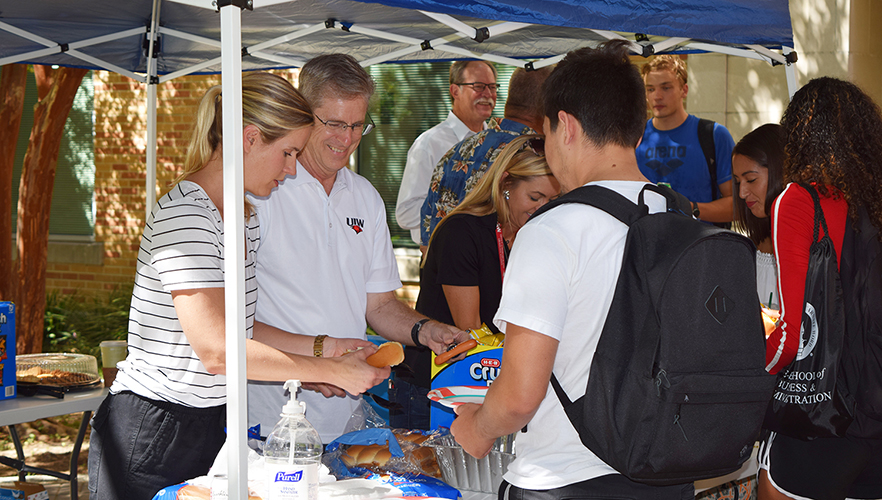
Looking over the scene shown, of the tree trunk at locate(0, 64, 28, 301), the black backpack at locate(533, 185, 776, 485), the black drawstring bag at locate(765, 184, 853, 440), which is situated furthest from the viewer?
the tree trunk at locate(0, 64, 28, 301)

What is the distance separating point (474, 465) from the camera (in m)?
2.05

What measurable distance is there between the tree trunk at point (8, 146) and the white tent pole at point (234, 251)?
472cm

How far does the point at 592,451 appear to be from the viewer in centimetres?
152

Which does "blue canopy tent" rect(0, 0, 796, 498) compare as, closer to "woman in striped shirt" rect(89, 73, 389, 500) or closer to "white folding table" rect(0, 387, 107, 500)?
"woman in striped shirt" rect(89, 73, 389, 500)

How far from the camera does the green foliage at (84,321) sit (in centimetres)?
777

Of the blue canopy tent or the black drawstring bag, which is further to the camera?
the black drawstring bag

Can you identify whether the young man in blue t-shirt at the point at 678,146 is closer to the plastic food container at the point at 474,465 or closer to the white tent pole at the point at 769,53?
the white tent pole at the point at 769,53

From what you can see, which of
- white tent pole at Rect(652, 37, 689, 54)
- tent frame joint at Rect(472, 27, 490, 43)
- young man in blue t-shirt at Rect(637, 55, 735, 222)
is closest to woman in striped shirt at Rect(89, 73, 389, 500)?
tent frame joint at Rect(472, 27, 490, 43)

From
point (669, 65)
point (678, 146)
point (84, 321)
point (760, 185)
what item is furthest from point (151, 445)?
point (84, 321)

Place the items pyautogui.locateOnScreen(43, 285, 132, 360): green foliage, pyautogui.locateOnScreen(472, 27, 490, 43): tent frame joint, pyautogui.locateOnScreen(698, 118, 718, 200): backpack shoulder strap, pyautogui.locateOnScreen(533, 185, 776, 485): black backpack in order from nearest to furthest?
pyautogui.locateOnScreen(533, 185, 776, 485): black backpack → pyautogui.locateOnScreen(472, 27, 490, 43): tent frame joint → pyautogui.locateOnScreen(698, 118, 718, 200): backpack shoulder strap → pyautogui.locateOnScreen(43, 285, 132, 360): green foliage

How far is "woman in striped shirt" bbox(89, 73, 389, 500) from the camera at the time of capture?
6.13 feet

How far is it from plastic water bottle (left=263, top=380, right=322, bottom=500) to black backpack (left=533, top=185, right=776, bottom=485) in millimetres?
602

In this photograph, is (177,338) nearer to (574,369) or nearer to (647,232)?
(574,369)

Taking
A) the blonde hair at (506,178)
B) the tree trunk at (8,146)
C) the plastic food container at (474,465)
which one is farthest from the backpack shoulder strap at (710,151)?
the tree trunk at (8,146)
